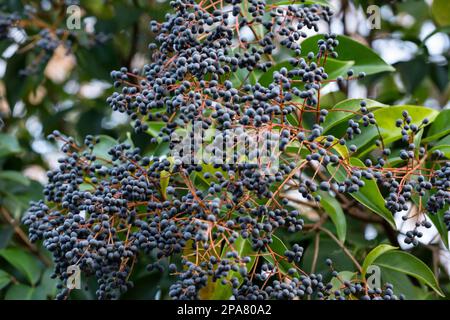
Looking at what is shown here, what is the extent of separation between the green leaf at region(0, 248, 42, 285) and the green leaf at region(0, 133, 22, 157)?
1.10 ft

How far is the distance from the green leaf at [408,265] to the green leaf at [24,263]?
1030 mm

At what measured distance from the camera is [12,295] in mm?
1939

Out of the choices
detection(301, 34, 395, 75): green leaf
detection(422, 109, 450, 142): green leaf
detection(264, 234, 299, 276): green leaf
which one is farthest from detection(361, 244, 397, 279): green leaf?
detection(301, 34, 395, 75): green leaf

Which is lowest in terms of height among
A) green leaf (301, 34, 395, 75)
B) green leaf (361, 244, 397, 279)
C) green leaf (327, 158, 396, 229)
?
green leaf (361, 244, 397, 279)

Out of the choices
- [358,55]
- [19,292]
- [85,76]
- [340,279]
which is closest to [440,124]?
[358,55]

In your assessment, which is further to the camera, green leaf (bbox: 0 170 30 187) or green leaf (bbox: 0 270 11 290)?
green leaf (bbox: 0 170 30 187)

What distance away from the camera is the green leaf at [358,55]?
159cm

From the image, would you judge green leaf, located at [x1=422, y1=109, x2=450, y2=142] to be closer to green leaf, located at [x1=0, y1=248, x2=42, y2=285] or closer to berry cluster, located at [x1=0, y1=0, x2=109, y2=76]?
green leaf, located at [x1=0, y1=248, x2=42, y2=285]

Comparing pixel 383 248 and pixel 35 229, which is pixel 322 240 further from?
pixel 35 229

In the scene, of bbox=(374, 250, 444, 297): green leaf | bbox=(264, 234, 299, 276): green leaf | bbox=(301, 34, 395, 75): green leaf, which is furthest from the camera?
bbox=(301, 34, 395, 75): green leaf

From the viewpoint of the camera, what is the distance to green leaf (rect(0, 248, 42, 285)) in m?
2.04

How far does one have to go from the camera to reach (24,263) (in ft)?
6.77

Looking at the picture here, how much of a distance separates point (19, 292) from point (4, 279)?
8 centimetres

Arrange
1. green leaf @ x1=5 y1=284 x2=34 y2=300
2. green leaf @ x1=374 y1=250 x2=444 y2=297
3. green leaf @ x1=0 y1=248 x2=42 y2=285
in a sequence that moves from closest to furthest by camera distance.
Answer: green leaf @ x1=374 y1=250 x2=444 y2=297 < green leaf @ x1=5 y1=284 x2=34 y2=300 < green leaf @ x1=0 y1=248 x2=42 y2=285
